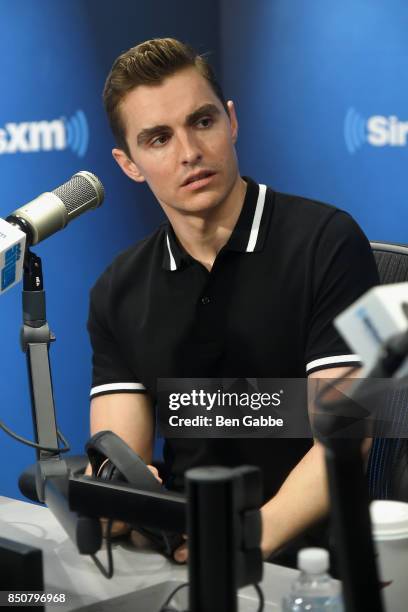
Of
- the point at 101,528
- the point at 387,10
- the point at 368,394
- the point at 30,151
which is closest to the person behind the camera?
the point at 368,394

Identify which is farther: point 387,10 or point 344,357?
point 387,10

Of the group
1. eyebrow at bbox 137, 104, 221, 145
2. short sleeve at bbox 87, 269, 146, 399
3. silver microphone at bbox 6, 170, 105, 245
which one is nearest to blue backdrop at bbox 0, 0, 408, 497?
short sleeve at bbox 87, 269, 146, 399

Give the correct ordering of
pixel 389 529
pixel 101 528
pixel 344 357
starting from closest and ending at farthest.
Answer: pixel 101 528 < pixel 389 529 < pixel 344 357

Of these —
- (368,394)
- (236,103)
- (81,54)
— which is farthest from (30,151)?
(368,394)

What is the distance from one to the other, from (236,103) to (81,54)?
57 centimetres

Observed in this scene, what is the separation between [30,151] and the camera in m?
3.15

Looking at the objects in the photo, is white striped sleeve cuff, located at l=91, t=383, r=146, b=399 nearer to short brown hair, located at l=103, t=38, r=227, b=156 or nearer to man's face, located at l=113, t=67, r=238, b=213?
man's face, located at l=113, t=67, r=238, b=213

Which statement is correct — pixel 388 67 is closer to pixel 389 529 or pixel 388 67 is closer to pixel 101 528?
pixel 389 529

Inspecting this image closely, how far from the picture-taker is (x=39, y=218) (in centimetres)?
148

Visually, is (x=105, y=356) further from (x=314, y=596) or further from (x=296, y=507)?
(x=314, y=596)

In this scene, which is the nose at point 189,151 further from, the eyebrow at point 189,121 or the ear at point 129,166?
the ear at point 129,166

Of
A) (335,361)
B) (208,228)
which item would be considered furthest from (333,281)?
(208,228)

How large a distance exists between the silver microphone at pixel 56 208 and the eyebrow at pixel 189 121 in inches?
10.9

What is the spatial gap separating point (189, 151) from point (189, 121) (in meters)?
0.07
